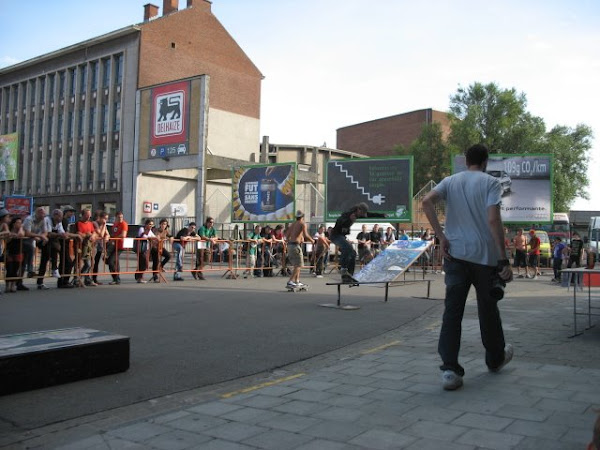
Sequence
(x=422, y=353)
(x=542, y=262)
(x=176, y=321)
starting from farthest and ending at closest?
(x=542, y=262) < (x=176, y=321) < (x=422, y=353)

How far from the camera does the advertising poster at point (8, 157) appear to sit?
2952 cm

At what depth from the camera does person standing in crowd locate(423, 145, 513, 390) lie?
445 cm

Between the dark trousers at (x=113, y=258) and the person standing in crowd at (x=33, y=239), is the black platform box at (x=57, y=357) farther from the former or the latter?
the dark trousers at (x=113, y=258)

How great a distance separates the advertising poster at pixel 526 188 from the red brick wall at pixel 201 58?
26.5m

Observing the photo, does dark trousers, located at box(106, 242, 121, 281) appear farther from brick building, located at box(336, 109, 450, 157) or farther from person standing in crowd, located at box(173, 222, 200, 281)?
brick building, located at box(336, 109, 450, 157)

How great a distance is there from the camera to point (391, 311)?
945 cm

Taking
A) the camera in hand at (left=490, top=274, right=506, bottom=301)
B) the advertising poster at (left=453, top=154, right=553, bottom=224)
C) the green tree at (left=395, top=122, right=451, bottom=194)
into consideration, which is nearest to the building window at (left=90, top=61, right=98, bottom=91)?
the green tree at (left=395, top=122, right=451, bottom=194)

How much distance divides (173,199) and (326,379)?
38.6 m

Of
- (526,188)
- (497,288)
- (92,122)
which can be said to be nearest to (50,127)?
(92,122)

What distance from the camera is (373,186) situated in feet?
81.8

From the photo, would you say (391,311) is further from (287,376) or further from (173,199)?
(173,199)

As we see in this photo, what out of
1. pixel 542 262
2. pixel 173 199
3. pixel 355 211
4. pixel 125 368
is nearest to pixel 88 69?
pixel 173 199

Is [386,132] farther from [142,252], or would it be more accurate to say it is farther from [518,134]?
[142,252]

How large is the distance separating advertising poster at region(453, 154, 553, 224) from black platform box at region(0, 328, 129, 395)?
20.9 metres
